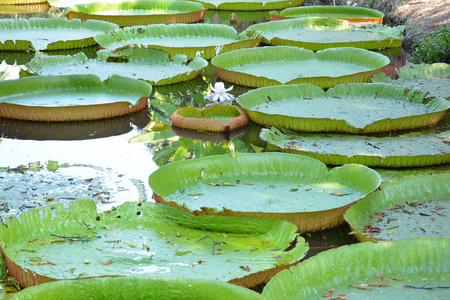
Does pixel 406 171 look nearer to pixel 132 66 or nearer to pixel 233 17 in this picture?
pixel 132 66

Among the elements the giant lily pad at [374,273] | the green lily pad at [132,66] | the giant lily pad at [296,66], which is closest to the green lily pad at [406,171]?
the giant lily pad at [374,273]

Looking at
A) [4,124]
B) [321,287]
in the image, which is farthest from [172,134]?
[321,287]

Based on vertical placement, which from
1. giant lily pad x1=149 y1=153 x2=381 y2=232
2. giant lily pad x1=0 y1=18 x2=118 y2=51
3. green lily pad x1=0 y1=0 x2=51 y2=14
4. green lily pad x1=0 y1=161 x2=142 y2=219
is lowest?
green lily pad x1=0 y1=161 x2=142 y2=219

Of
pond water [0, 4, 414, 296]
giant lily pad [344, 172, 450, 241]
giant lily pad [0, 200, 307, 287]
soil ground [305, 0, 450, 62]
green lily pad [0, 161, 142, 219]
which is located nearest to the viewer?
giant lily pad [0, 200, 307, 287]

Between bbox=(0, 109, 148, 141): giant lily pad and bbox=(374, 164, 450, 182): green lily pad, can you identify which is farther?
bbox=(0, 109, 148, 141): giant lily pad

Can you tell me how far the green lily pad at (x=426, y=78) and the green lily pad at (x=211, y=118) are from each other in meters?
1.58

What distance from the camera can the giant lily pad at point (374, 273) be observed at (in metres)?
2.58

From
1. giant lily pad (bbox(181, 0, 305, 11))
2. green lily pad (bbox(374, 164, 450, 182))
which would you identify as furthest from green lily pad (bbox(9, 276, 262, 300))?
giant lily pad (bbox(181, 0, 305, 11))

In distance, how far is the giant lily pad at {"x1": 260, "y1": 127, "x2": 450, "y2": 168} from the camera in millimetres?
4113

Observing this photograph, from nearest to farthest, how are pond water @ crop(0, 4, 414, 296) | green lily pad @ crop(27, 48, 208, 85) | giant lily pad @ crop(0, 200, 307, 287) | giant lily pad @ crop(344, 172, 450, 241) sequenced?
giant lily pad @ crop(0, 200, 307, 287)
giant lily pad @ crop(344, 172, 450, 241)
pond water @ crop(0, 4, 414, 296)
green lily pad @ crop(27, 48, 208, 85)

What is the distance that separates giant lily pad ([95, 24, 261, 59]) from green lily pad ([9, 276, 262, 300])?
5507 mm

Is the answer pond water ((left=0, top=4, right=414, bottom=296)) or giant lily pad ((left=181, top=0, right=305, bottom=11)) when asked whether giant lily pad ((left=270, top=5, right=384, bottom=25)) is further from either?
pond water ((left=0, top=4, right=414, bottom=296))

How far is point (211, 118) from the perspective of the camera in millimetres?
5375

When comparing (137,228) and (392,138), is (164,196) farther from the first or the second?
(392,138)
